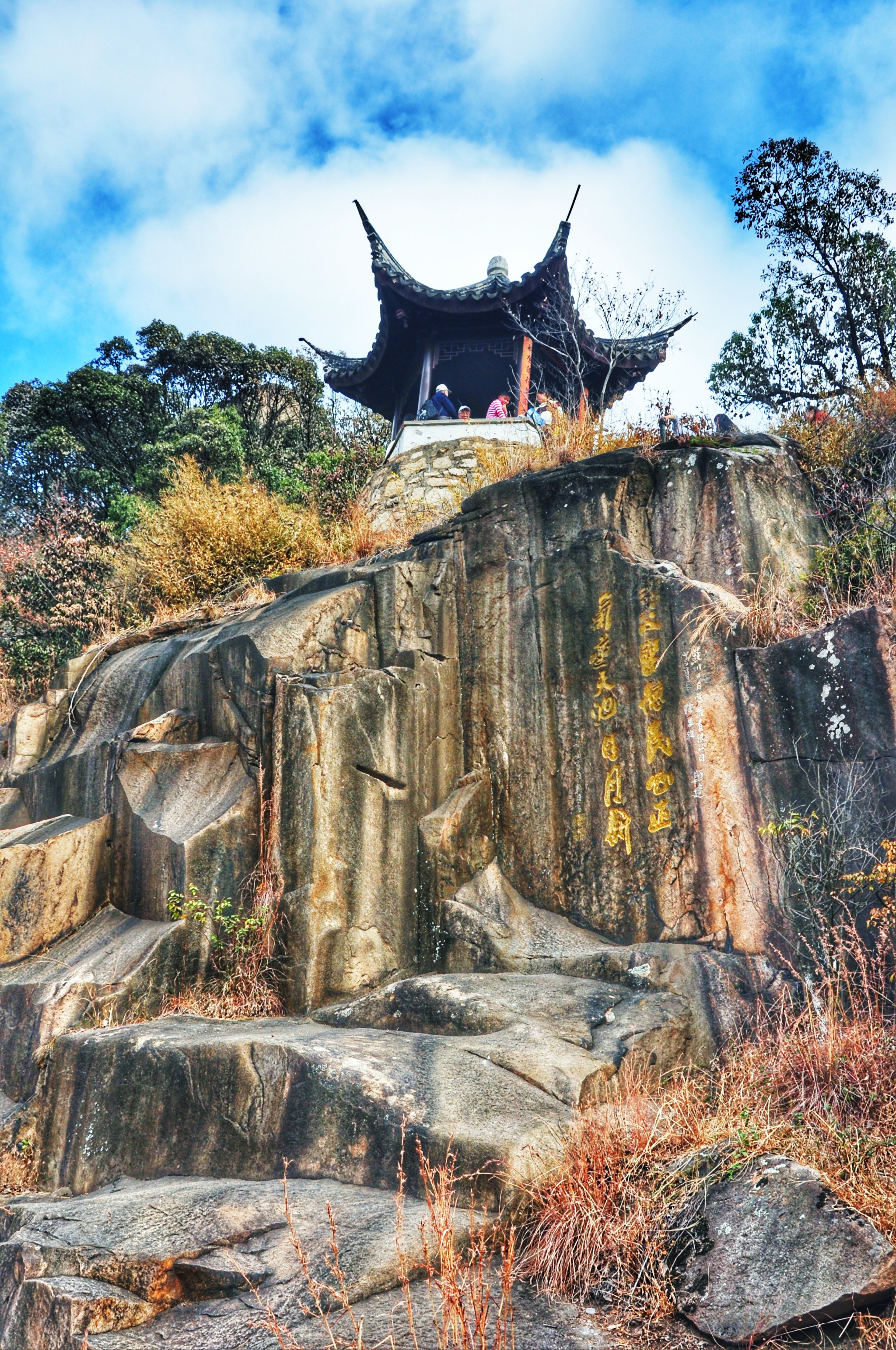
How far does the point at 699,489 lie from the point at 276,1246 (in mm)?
5767

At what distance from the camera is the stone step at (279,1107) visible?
414cm

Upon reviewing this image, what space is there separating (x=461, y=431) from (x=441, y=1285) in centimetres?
1119

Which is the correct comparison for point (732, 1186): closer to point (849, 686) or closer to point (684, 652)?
Answer: point (849, 686)

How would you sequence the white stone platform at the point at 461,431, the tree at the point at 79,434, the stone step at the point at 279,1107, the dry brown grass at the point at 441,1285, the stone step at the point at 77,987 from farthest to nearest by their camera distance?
the tree at the point at 79,434, the white stone platform at the point at 461,431, the stone step at the point at 77,987, the stone step at the point at 279,1107, the dry brown grass at the point at 441,1285

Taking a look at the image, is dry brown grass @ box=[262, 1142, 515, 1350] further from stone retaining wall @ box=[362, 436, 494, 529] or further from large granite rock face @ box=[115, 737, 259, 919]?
stone retaining wall @ box=[362, 436, 494, 529]

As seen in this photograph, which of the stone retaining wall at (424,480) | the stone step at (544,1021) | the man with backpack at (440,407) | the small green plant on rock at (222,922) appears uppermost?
the man with backpack at (440,407)

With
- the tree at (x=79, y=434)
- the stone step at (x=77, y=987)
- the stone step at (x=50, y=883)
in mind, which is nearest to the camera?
the stone step at (x=77, y=987)

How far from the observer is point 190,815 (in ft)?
22.0

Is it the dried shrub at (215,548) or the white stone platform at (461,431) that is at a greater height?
the white stone platform at (461,431)

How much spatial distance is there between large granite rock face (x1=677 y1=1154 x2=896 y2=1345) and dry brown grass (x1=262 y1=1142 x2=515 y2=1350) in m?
0.72

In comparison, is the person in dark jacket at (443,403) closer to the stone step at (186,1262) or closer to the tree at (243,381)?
the tree at (243,381)

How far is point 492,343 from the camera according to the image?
14.9 meters

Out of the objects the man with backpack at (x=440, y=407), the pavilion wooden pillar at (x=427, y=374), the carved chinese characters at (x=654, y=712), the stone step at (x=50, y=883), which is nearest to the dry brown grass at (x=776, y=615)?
the carved chinese characters at (x=654, y=712)

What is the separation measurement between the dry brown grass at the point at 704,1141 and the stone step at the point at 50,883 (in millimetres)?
4039
